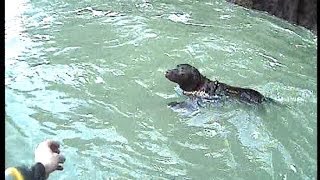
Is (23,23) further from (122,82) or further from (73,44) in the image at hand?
(122,82)

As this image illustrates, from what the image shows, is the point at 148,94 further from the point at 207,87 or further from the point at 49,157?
the point at 49,157

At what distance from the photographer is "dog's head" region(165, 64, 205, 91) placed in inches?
238

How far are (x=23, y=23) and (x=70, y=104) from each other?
10.8 feet

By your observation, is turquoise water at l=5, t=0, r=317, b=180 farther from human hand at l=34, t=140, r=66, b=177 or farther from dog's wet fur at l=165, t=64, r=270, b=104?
human hand at l=34, t=140, r=66, b=177

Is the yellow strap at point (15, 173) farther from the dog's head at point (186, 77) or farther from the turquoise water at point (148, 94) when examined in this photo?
the dog's head at point (186, 77)

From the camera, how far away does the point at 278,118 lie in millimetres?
5809

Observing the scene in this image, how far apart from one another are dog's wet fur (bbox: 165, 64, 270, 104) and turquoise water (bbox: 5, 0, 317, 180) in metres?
0.12

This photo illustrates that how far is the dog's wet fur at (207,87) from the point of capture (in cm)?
590

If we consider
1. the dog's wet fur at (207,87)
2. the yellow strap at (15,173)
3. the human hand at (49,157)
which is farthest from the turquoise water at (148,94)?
the yellow strap at (15,173)

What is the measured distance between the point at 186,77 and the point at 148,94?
18.6 inches

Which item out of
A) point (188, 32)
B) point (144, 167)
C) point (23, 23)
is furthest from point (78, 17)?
point (144, 167)

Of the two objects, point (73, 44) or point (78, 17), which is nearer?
point (73, 44)

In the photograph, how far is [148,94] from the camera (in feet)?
20.3

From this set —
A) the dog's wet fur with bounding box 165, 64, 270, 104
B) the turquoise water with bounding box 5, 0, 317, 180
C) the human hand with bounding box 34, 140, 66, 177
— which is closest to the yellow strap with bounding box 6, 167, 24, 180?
the human hand with bounding box 34, 140, 66, 177
